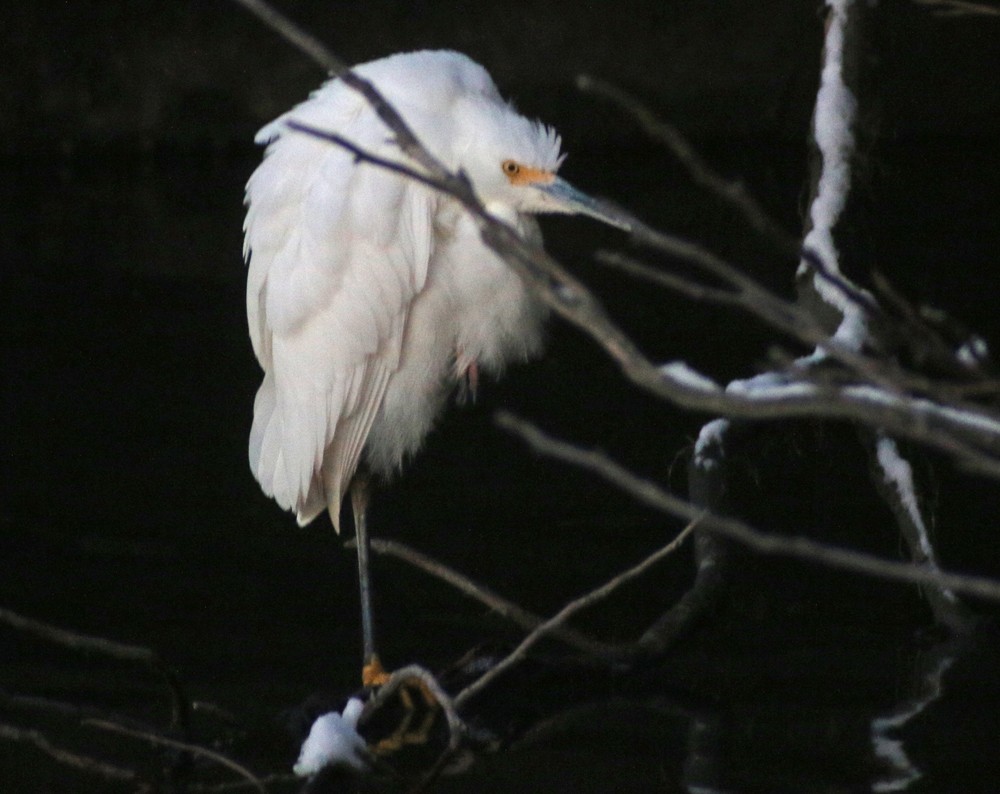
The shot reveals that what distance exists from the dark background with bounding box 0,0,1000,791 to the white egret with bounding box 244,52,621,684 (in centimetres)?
42

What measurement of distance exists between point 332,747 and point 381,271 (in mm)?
767

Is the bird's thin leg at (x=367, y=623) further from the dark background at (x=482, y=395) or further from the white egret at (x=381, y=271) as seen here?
the dark background at (x=482, y=395)

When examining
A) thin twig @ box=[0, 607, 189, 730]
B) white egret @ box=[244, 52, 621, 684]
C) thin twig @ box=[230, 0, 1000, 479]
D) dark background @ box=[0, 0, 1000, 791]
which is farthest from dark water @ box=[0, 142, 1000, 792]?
thin twig @ box=[230, 0, 1000, 479]

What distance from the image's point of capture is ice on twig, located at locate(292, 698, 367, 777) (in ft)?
5.61

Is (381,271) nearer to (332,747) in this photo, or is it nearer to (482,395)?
(332,747)

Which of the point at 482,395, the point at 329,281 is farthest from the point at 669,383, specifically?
the point at 482,395

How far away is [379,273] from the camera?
2.26 m

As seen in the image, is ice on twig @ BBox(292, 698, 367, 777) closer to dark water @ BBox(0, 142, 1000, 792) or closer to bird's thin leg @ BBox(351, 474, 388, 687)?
dark water @ BBox(0, 142, 1000, 792)

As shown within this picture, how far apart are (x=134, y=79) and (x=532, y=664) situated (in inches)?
297

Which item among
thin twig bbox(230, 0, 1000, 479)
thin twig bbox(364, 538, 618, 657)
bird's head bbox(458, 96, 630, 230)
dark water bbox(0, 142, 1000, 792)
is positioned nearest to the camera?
thin twig bbox(230, 0, 1000, 479)

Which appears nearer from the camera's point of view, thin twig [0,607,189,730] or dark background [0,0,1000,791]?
thin twig [0,607,189,730]

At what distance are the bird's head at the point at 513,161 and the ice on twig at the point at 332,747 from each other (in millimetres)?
760

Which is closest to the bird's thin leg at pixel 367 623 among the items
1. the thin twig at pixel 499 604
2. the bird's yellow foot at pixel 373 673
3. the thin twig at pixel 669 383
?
the bird's yellow foot at pixel 373 673

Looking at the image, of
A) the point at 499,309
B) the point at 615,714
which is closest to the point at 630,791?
the point at 615,714
